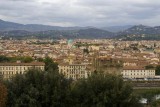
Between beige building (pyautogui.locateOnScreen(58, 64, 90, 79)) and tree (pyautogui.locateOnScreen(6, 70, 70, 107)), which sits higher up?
tree (pyautogui.locateOnScreen(6, 70, 70, 107))

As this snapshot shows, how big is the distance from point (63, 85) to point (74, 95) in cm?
82

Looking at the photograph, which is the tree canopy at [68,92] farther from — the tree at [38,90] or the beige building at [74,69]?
the beige building at [74,69]

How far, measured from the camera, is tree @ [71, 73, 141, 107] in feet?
60.6

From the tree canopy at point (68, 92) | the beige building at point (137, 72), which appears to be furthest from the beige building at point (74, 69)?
the tree canopy at point (68, 92)

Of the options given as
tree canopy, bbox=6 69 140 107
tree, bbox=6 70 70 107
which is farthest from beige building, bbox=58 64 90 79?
tree canopy, bbox=6 69 140 107

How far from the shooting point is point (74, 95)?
62.6 feet

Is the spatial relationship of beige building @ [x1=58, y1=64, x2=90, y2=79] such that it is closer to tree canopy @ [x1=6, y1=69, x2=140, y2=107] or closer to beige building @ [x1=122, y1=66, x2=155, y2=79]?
beige building @ [x1=122, y1=66, x2=155, y2=79]

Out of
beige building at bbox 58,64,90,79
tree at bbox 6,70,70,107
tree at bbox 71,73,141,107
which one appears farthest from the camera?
beige building at bbox 58,64,90,79

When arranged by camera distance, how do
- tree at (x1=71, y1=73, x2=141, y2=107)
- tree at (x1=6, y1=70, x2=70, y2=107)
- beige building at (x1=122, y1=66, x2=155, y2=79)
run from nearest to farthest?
tree at (x1=71, y1=73, x2=141, y2=107)
tree at (x1=6, y1=70, x2=70, y2=107)
beige building at (x1=122, y1=66, x2=155, y2=79)

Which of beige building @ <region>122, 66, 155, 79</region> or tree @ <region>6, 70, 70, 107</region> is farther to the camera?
beige building @ <region>122, 66, 155, 79</region>

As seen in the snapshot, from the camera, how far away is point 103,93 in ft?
61.2

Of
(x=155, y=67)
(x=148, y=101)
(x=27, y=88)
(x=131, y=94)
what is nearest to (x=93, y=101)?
(x=131, y=94)

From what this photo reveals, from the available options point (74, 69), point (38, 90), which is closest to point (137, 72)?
point (74, 69)

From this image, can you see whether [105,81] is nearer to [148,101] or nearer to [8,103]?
[8,103]
